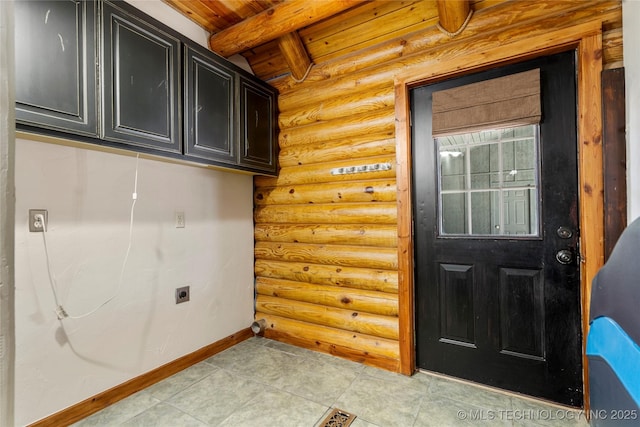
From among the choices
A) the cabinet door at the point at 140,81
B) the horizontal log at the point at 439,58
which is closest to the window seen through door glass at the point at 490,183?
the horizontal log at the point at 439,58

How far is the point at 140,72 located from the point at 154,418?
6.67ft

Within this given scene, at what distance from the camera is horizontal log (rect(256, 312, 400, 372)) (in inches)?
85.7

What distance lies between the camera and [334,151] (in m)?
2.45

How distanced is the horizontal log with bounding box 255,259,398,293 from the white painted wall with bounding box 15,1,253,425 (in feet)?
1.31

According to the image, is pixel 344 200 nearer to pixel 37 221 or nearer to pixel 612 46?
pixel 612 46

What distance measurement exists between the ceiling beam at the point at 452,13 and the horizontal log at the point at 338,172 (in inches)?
36.5

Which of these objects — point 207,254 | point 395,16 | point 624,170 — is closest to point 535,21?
point 395,16

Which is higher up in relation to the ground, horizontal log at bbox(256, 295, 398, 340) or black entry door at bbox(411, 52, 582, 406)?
black entry door at bbox(411, 52, 582, 406)

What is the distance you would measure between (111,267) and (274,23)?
2.03 meters

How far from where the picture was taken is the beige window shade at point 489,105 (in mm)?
1748

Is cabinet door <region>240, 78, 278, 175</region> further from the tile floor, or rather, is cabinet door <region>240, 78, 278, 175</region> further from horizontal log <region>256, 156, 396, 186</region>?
the tile floor

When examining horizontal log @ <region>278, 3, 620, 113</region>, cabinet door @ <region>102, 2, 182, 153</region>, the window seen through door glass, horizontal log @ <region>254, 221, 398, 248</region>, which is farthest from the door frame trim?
cabinet door @ <region>102, 2, 182, 153</region>

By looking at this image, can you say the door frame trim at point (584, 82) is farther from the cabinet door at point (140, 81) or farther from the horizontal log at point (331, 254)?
the cabinet door at point (140, 81)

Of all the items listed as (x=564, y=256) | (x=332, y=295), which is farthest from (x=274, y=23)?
(x=564, y=256)
